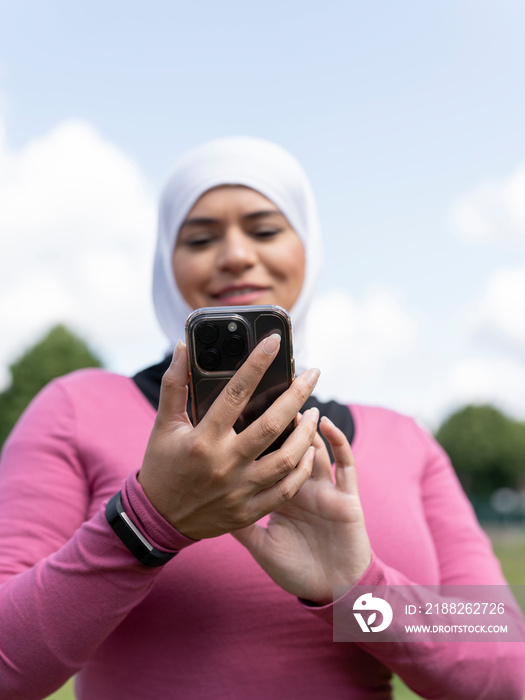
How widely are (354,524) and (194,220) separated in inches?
51.3

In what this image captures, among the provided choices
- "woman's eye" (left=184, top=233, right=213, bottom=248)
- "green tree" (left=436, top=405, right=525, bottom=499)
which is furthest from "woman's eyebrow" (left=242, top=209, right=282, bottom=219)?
"green tree" (left=436, top=405, right=525, bottom=499)

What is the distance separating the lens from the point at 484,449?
66562mm

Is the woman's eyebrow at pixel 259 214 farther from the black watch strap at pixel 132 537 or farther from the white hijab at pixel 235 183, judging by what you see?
the black watch strap at pixel 132 537

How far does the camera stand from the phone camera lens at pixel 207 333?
5.52 ft

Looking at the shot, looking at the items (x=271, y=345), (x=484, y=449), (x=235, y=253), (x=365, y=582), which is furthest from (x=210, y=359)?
(x=484, y=449)

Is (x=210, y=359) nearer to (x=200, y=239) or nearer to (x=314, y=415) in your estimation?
(x=314, y=415)

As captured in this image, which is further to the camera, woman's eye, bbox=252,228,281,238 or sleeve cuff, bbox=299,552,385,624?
woman's eye, bbox=252,228,281,238

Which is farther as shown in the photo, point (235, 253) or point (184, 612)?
point (235, 253)

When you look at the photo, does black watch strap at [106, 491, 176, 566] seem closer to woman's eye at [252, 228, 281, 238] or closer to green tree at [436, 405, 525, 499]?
woman's eye at [252, 228, 281, 238]

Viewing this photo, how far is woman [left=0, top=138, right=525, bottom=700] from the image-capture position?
64.4 inches

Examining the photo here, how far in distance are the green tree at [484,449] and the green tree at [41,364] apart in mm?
39655

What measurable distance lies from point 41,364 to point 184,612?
3930 cm

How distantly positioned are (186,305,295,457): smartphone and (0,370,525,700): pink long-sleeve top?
43cm

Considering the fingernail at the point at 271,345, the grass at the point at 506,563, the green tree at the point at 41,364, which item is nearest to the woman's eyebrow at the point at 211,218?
the fingernail at the point at 271,345
